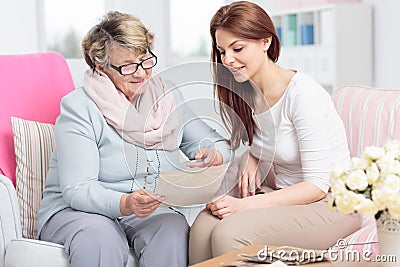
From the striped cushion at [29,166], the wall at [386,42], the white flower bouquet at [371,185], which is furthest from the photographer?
the wall at [386,42]

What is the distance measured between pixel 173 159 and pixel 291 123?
0.36m

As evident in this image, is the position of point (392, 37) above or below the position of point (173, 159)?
above

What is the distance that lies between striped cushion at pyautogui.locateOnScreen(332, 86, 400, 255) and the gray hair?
2.35 ft

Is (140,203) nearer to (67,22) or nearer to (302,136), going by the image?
(302,136)

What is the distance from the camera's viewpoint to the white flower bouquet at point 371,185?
1.45 meters

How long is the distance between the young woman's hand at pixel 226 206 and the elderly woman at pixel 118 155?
0.11 m

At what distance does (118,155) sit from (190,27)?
3025 mm

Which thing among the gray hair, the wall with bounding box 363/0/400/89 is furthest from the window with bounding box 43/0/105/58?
the gray hair

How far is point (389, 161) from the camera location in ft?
4.88

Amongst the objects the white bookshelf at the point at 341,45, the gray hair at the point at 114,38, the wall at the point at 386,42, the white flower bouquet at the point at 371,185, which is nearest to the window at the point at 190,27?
the white bookshelf at the point at 341,45

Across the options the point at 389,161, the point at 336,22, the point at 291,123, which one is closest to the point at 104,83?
the point at 291,123

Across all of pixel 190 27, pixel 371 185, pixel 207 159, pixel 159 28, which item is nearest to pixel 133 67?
pixel 207 159

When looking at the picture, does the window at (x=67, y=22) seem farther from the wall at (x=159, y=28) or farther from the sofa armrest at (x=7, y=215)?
the sofa armrest at (x=7, y=215)

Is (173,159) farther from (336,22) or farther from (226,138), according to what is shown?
(336,22)
